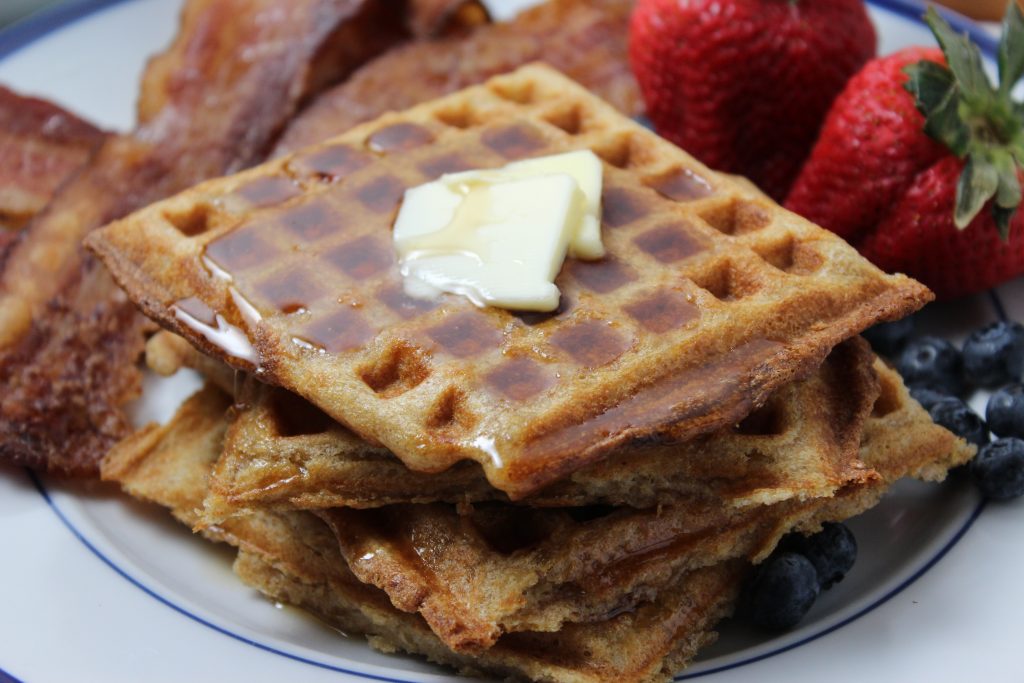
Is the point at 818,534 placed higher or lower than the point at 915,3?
lower

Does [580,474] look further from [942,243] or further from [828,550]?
[942,243]

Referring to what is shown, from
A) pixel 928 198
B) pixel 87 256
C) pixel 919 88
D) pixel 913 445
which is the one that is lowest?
pixel 87 256

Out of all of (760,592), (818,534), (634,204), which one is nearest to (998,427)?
(818,534)

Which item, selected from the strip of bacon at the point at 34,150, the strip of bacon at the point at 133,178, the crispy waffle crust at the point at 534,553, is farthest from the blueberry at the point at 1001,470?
the strip of bacon at the point at 34,150

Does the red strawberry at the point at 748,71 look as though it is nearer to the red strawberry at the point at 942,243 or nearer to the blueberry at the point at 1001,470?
the red strawberry at the point at 942,243

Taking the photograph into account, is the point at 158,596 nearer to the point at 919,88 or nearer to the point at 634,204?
the point at 634,204

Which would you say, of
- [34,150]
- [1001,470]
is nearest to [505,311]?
[1001,470]
